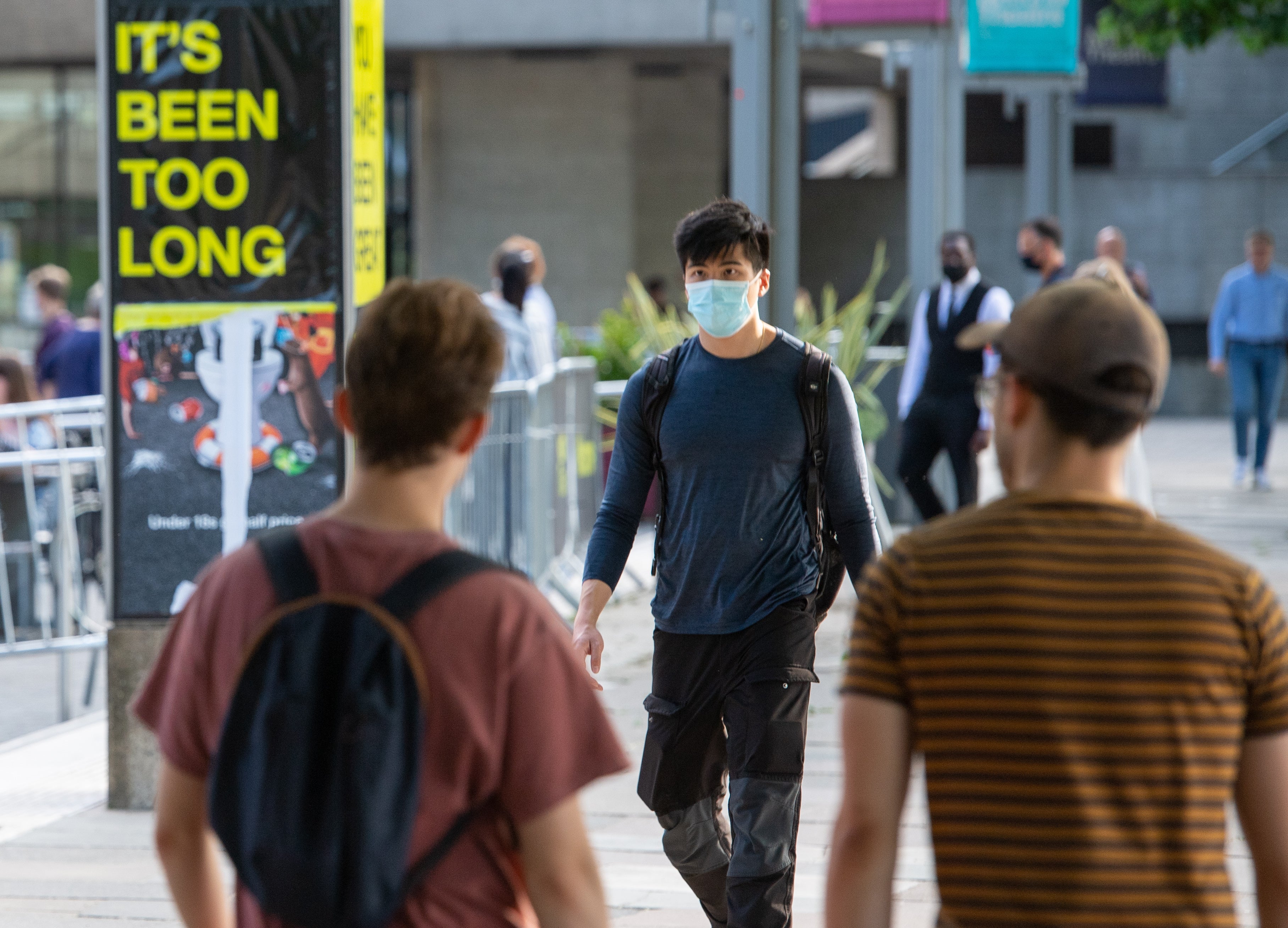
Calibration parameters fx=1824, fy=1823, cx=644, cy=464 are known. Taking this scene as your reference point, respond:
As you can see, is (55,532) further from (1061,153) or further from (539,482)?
(1061,153)

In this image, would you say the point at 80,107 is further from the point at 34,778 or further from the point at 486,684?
the point at 486,684

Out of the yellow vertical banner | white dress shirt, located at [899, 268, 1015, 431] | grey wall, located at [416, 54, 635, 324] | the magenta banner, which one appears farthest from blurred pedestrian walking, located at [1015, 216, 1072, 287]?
grey wall, located at [416, 54, 635, 324]

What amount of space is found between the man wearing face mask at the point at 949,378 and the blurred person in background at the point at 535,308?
207 cm

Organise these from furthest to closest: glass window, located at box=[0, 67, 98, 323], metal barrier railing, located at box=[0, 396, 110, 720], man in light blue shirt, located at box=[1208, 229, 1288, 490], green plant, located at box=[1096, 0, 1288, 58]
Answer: glass window, located at box=[0, 67, 98, 323], man in light blue shirt, located at box=[1208, 229, 1288, 490], green plant, located at box=[1096, 0, 1288, 58], metal barrier railing, located at box=[0, 396, 110, 720]

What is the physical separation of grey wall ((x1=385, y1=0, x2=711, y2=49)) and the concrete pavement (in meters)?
14.4

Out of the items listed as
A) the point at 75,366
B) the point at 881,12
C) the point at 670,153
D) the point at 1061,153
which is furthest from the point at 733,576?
the point at 670,153

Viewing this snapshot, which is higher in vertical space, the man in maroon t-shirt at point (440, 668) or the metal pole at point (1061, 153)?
the metal pole at point (1061, 153)

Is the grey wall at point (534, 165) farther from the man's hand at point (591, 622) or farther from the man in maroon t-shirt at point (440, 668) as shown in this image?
the man in maroon t-shirt at point (440, 668)

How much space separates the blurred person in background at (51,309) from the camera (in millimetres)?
11625

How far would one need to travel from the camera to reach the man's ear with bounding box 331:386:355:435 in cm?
212

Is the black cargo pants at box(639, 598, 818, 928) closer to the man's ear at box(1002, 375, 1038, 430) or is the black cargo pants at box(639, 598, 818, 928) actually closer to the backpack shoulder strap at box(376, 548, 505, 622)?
the man's ear at box(1002, 375, 1038, 430)

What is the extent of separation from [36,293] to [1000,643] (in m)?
11.4

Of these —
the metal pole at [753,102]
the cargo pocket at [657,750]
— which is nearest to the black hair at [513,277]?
the metal pole at [753,102]

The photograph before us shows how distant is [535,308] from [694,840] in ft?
24.0
